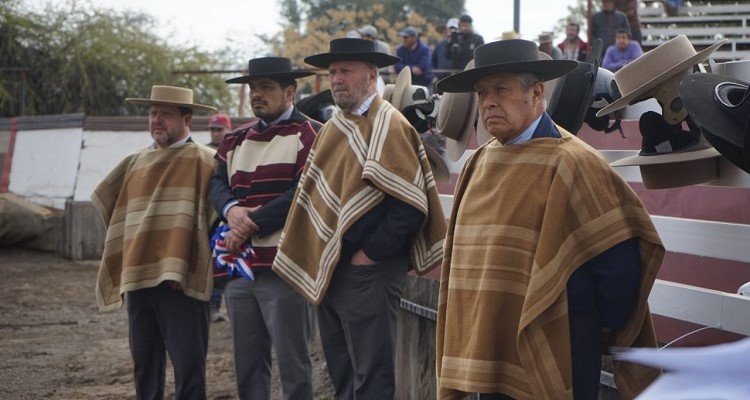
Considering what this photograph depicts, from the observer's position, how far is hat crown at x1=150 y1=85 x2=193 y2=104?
252 inches

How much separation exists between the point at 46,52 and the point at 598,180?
22069 millimetres

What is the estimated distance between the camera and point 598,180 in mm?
3619

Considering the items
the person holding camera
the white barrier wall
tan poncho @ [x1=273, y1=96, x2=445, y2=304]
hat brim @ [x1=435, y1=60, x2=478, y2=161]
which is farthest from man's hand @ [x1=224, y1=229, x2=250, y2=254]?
the white barrier wall

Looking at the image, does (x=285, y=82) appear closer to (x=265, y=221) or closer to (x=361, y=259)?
(x=265, y=221)

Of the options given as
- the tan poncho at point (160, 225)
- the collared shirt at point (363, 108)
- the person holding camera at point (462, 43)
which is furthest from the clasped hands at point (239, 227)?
the person holding camera at point (462, 43)

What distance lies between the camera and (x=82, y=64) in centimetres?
2373

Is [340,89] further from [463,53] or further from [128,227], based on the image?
[463,53]

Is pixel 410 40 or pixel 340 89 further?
pixel 410 40

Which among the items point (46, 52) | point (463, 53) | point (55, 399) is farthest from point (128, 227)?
point (46, 52)

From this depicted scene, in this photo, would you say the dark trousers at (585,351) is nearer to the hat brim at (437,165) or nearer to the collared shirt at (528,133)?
the collared shirt at (528,133)

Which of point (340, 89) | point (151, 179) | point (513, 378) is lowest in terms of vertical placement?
point (513, 378)

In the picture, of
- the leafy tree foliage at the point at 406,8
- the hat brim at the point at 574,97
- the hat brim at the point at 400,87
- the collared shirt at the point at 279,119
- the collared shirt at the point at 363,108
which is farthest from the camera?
the leafy tree foliage at the point at 406,8

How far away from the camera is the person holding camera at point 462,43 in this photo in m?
13.4

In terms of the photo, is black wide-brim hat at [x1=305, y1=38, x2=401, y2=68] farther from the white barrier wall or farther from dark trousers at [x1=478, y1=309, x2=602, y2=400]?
the white barrier wall
